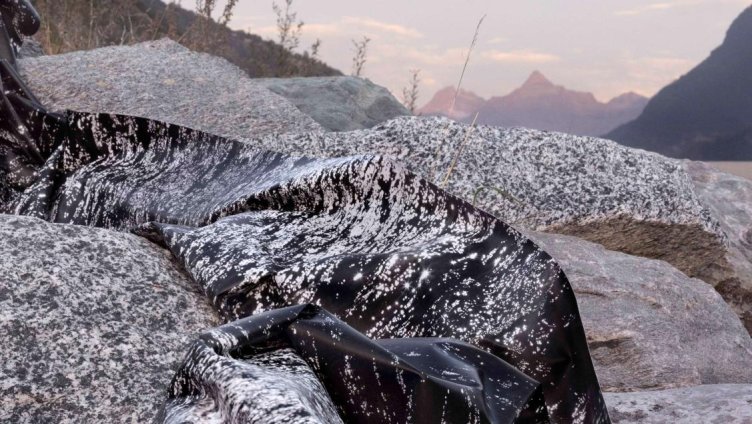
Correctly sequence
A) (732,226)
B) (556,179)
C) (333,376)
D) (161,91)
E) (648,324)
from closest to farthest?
(333,376)
(648,324)
(556,179)
(732,226)
(161,91)

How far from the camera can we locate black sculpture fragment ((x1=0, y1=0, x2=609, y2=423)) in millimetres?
1556

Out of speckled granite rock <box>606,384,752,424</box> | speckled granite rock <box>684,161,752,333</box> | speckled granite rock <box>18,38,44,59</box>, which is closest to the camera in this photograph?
speckled granite rock <box>606,384,752,424</box>

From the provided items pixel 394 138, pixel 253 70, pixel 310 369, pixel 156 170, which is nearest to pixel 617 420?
pixel 310 369

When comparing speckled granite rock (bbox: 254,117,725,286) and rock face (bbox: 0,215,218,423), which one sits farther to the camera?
speckled granite rock (bbox: 254,117,725,286)

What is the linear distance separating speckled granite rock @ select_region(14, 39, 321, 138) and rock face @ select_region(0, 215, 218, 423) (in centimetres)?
220

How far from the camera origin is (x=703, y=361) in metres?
2.82

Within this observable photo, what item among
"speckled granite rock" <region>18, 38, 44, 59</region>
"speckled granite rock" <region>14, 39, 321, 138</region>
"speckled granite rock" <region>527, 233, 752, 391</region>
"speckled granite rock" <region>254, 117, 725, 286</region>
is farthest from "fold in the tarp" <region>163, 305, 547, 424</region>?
"speckled granite rock" <region>18, 38, 44, 59</region>

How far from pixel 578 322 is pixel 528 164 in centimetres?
186

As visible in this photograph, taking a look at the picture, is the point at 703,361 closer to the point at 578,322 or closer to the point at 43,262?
the point at 578,322

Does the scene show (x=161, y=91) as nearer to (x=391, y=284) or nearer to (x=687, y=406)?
(x=391, y=284)

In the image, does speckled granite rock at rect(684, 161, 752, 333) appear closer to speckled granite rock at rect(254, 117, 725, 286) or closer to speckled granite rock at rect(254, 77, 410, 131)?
speckled granite rock at rect(254, 117, 725, 286)

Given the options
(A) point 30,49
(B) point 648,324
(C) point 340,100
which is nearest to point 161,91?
(C) point 340,100

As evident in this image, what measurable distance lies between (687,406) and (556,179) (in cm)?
179

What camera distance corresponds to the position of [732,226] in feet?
14.9
